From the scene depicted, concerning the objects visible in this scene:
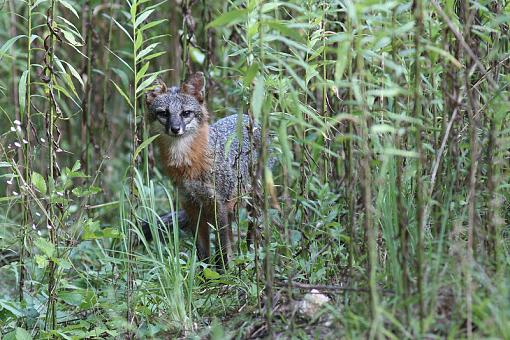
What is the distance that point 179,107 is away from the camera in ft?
22.6

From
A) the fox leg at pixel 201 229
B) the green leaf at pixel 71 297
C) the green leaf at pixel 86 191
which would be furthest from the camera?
the fox leg at pixel 201 229

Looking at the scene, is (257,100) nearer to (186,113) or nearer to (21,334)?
(21,334)

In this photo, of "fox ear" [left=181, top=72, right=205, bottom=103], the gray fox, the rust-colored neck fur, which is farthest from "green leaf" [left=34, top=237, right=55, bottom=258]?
"fox ear" [left=181, top=72, right=205, bottom=103]

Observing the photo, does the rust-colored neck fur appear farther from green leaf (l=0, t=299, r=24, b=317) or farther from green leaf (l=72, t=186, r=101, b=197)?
green leaf (l=0, t=299, r=24, b=317)

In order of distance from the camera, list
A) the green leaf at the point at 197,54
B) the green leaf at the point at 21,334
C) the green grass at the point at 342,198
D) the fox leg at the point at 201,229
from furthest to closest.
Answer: the green leaf at the point at 197,54, the fox leg at the point at 201,229, the green leaf at the point at 21,334, the green grass at the point at 342,198

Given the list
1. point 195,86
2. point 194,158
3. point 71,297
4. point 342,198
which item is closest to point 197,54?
point 195,86

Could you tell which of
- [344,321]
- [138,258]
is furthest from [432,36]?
[138,258]

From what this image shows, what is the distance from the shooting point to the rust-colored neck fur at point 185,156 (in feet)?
22.7

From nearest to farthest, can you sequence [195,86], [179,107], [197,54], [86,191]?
1. [86,191]
2. [179,107]
3. [195,86]
4. [197,54]

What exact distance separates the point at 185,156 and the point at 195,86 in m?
0.58

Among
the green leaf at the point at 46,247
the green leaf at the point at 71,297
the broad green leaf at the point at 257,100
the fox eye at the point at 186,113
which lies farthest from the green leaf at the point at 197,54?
the broad green leaf at the point at 257,100

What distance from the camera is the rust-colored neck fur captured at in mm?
6914

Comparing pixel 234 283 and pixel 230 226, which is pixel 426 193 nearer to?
pixel 234 283

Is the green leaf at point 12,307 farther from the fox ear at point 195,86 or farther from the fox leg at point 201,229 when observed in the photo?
the fox ear at point 195,86
